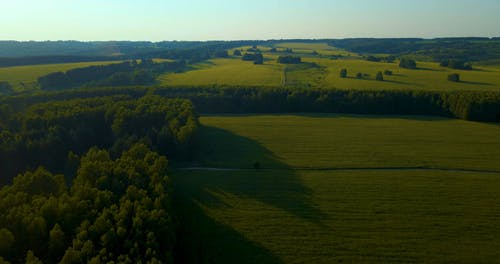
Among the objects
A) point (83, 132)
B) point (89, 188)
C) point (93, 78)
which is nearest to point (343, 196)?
point (89, 188)

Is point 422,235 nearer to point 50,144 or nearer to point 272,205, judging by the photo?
point 272,205

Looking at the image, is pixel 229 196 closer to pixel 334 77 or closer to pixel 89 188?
pixel 89 188

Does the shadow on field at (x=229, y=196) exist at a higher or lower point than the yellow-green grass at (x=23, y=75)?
lower

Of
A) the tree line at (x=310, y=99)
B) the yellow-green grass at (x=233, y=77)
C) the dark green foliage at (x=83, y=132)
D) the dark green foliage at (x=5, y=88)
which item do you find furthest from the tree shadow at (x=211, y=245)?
the dark green foliage at (x=5, y=88)

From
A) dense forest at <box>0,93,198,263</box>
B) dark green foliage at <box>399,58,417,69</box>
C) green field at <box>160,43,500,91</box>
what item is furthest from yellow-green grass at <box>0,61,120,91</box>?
dark green foliage at <box>399,58,417,69</box>

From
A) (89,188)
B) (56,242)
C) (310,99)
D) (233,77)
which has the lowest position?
(310,99)

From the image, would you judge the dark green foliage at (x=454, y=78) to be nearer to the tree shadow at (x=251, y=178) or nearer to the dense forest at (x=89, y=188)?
the tree shadow at (x=251, y=178)
